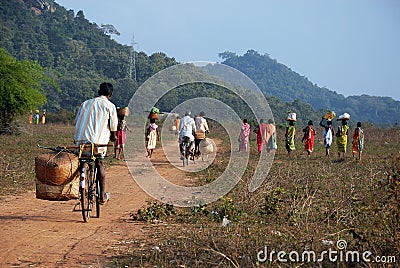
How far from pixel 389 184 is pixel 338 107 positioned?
116m

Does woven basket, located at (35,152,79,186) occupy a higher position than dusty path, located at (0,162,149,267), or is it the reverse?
woven basket, located at (35,152,79,186)

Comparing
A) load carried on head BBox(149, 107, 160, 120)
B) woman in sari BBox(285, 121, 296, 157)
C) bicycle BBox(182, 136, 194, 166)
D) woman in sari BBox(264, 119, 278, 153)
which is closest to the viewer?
load carried on head BBox(149, 107, 160, 120)

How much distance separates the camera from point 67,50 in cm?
8188

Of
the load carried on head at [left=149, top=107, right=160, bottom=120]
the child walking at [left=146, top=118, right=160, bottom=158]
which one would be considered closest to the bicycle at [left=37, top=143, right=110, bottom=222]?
the load carried on head at [left=149, top=107, right=160, bottom=120]

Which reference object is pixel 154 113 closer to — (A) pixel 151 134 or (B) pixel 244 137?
(A) pixel 151 134

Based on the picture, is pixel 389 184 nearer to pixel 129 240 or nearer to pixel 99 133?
pixel 129 240

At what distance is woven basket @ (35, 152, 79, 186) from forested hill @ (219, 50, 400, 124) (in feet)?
299

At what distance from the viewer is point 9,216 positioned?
8.10 m

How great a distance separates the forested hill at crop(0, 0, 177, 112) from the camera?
216 ft

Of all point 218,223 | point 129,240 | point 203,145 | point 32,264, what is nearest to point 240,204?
point 218,223

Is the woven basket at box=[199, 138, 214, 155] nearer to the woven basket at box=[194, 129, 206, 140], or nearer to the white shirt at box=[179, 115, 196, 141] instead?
the woven basket at box=[194, 129, 206, 140]

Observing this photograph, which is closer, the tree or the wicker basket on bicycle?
the wicker basket on bicycle

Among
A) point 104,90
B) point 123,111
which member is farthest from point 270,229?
point 123,111

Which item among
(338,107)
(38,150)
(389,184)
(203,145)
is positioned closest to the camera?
(389,184)
